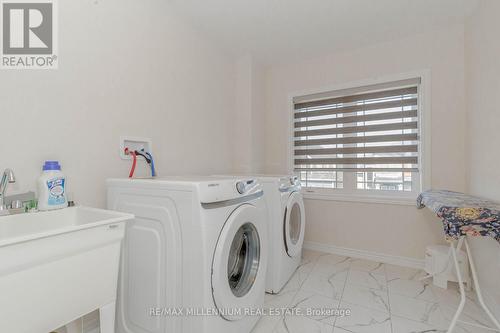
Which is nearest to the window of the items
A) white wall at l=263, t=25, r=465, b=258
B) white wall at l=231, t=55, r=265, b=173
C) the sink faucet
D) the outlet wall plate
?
white wall at l=263, t=25, r=465, b=258

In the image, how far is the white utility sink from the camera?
2.27 ft

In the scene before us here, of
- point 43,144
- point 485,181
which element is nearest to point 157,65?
point 43,144

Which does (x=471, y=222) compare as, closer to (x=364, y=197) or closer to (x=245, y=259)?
(x=245, y=259)

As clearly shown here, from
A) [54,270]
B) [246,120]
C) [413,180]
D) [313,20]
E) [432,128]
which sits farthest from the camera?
[246,120]

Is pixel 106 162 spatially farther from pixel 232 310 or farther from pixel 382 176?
pixel 382 176

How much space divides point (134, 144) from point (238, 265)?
1.07 m

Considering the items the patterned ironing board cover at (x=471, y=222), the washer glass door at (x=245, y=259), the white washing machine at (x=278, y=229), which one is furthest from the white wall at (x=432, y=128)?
the washer glass door at (x=245, y=259)

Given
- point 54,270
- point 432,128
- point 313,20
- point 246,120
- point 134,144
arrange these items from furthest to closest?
point 246,120 → point 432,128 → point 313,20 → point 134,144 → point 54,270

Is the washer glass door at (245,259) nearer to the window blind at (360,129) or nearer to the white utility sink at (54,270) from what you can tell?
the white utility sink at (54,270)

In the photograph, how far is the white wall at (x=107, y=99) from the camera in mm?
1117

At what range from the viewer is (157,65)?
1746mm

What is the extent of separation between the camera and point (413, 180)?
225 cm

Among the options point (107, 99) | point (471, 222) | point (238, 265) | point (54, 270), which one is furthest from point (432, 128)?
point (54, 270)

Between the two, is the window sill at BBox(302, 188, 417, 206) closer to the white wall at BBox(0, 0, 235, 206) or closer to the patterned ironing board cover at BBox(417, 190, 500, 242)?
the patterned ironing board cover at BBox(417, 190, 500, 242)
